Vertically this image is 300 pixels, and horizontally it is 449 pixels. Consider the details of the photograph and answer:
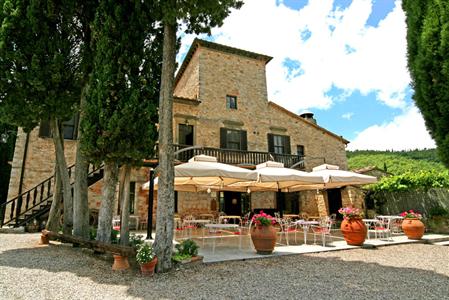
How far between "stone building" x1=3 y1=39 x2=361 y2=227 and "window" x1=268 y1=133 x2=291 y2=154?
64 millimetres

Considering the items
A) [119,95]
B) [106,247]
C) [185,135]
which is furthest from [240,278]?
[185,135]

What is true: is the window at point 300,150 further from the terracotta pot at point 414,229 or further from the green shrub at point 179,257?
the green shrub at point 179,257

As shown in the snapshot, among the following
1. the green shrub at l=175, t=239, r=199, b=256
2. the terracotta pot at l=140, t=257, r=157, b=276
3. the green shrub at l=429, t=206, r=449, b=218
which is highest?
the green shrub at l=429, t=206, r=449, b=218

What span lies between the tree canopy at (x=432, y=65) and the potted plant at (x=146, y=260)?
16.1 feet

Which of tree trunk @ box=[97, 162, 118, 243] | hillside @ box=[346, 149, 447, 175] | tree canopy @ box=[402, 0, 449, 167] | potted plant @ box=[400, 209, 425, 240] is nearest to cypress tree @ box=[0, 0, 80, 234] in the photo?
tree trunk @ box=[97, 162, 118, 243]

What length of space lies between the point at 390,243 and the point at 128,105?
798 cm

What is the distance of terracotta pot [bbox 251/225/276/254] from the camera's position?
6395mm

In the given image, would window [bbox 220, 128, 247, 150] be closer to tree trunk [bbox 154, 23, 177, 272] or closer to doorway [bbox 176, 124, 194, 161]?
doorway [bbox 176, 124, 194, 161]

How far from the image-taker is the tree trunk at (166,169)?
5051mm

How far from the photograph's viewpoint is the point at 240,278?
461 centimetres

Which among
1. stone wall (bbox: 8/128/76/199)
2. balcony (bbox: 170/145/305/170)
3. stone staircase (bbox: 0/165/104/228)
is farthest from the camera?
balcony (bbox: 170/145/305/170)

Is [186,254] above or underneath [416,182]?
underneath

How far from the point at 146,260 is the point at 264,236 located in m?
2.84

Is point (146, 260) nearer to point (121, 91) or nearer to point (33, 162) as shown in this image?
point (121, 91)
